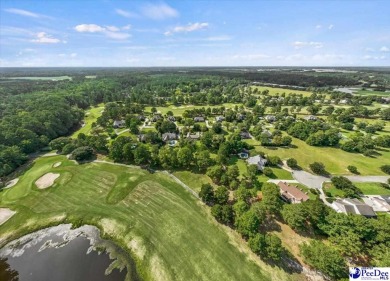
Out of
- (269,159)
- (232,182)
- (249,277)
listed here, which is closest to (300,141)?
(269,159)

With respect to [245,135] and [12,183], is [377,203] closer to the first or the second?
[245,135]

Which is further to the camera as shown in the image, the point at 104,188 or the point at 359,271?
the point at 104,188

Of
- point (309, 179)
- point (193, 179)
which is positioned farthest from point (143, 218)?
point (309, 179)

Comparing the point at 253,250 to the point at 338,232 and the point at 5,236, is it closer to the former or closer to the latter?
the point at 338,232

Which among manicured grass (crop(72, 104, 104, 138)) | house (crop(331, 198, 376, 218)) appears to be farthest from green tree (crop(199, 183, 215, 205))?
manicured grass (crop(72, 104, 104, 138))

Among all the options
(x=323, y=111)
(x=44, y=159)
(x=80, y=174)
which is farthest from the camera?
(x=323, y=111)

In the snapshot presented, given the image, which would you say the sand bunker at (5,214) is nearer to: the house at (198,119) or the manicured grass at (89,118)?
the manicured grass at (89,118)
